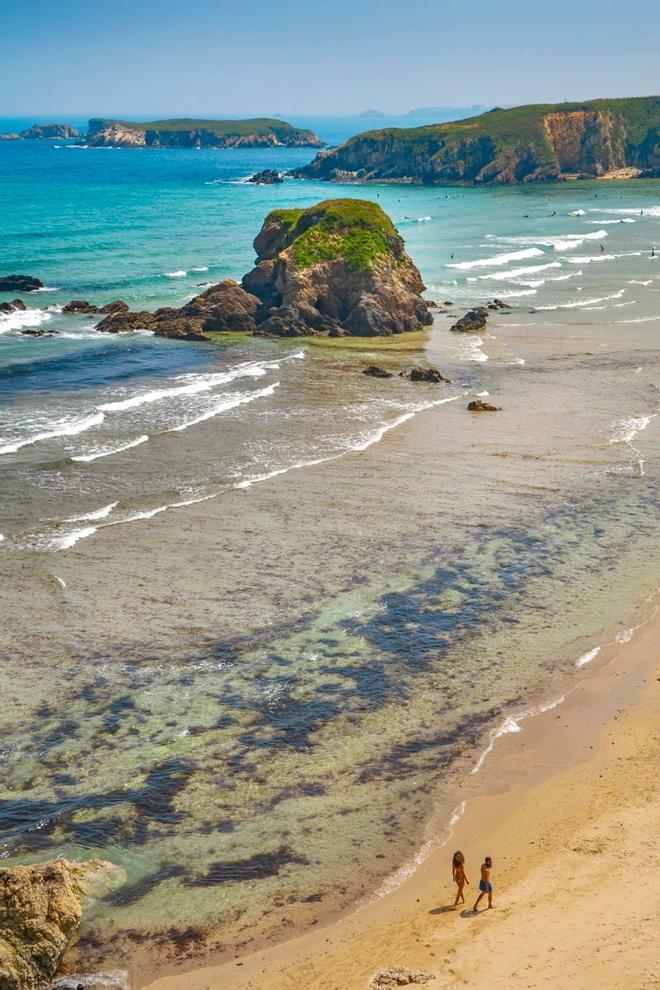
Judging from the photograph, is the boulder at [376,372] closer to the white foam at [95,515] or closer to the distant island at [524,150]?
the white foam at [95,515]

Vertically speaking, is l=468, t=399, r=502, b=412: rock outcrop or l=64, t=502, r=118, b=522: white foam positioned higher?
l=468, t=399, r=502, b=412: rock outcrop

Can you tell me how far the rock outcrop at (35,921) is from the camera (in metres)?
16.0

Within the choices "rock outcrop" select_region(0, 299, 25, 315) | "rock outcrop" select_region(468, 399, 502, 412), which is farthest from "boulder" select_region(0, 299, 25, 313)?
"rock outcrop" select_region(468, 399, 502, 412)

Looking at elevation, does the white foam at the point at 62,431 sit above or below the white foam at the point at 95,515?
above

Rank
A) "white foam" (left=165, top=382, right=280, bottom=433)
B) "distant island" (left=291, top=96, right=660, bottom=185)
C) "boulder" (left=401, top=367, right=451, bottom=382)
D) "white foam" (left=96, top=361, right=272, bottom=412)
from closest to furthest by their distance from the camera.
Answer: "white foam" (left=165, top=382, right=280, bottom=433) < "white foam" (left=96, top=361, right=272, bottom=412) < "boulder" (left=401, top=367, right=451, bottom=382) < "distant island" (left=291, top=96, right=660, bottom=185)

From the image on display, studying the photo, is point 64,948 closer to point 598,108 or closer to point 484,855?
point 484,855

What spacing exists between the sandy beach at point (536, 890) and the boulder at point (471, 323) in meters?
43.2

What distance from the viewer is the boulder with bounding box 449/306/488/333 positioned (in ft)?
210

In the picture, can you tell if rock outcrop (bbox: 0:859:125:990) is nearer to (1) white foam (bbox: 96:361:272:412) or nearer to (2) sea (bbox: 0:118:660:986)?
(2) sea (bbox: 0:118:660:986)

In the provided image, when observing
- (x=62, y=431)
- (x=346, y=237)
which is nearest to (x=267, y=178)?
(x=346, y=237)

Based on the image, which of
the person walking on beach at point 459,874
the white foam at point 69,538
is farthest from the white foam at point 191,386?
the person walking on beach at point 459,874

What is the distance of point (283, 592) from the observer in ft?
94.8

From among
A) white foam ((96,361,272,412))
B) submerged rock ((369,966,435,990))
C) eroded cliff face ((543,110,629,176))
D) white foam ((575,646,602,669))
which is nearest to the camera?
submerged rock ((369,966,435,990))

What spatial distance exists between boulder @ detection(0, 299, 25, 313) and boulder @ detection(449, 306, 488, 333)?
29524 mm
